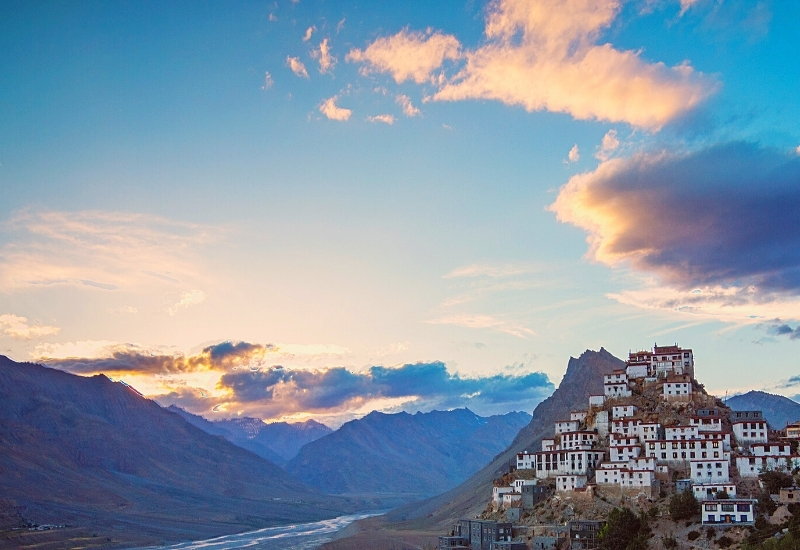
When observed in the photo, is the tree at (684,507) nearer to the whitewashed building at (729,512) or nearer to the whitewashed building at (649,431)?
the whitewashed building at (729,512)

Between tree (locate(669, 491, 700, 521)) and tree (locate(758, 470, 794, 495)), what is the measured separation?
6.98 meters

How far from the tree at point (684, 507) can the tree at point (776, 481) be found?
275 inches

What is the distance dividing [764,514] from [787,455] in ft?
29.3

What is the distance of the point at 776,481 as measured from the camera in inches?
3206

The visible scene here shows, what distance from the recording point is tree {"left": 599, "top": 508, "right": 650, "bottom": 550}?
81.0m

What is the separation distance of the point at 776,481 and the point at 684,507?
928 cm

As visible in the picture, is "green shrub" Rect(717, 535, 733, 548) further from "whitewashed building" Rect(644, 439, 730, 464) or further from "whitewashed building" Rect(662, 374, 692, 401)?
"whitewashed building" Rect(662, 374, 692, 401)

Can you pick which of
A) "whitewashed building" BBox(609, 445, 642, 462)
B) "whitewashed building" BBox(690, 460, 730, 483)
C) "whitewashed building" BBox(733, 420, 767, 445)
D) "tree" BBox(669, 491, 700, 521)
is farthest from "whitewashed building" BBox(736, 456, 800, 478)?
"whitewashed building" BBox(609, 445, 642, 462)

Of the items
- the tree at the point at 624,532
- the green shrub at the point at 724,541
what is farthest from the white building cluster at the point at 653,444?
the green shrub at the point at 724,541

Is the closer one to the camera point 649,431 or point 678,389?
point 649,431

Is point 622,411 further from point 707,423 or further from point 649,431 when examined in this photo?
point 707,423

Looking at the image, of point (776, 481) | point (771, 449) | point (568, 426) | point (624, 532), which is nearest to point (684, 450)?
point (771, 449)

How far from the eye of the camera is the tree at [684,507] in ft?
266

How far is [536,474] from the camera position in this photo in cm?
10150
